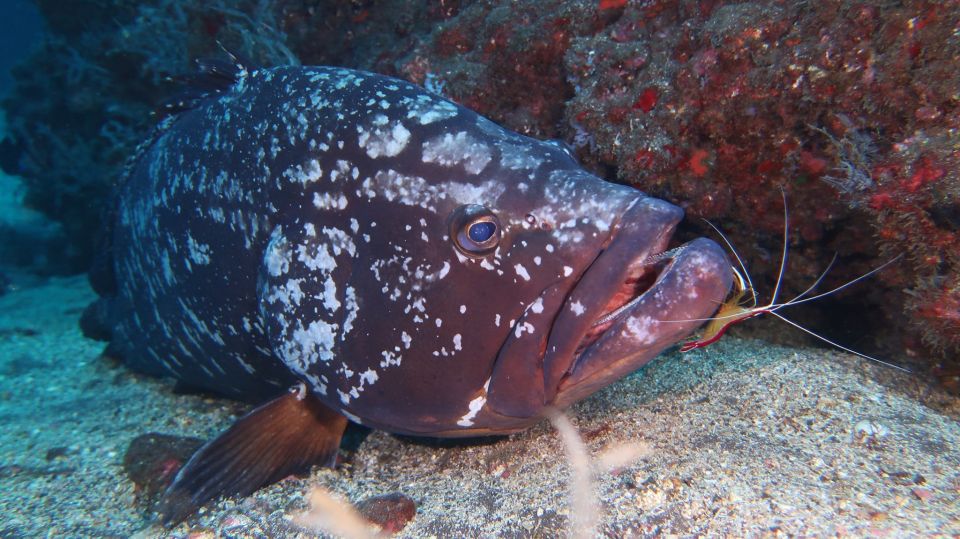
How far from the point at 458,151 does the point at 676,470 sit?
1.83m

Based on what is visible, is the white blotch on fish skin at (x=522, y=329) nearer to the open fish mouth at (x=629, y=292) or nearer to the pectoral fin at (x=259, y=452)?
the open fish mouth at (x=629, y=292)

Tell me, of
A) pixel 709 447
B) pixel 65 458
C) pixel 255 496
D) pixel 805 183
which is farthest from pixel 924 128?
pixel 65 458

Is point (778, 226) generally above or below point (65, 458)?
above

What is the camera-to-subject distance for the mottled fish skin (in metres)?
2.24

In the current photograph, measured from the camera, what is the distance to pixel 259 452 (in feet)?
10.2

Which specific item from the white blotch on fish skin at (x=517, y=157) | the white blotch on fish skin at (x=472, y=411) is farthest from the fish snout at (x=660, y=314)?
the white blotch on fish skin at (x=517, y=157)

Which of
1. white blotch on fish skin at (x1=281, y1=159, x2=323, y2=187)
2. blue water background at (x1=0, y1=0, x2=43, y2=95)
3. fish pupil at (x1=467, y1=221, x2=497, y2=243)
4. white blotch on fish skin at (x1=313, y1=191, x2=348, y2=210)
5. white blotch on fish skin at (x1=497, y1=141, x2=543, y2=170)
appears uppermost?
blue water background at (x1=0, y1=0, x2=43, y2=95)

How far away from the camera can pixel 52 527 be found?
10.3 ft

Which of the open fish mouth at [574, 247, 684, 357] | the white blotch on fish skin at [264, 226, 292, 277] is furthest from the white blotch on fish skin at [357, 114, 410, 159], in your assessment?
the open fish mouth at [574, 247, 684, 357]

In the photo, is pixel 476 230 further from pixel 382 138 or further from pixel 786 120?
pixel 786 120

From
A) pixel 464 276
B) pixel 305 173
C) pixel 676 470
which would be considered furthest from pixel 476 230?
pixel 676 470

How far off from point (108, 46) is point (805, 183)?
9134 millimetres

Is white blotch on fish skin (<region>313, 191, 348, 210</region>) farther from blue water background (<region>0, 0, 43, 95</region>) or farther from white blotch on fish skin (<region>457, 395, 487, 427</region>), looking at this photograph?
blue water background (<region>0, 0, 43, 95</region>)

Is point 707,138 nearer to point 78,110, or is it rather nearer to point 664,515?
point 664,515
